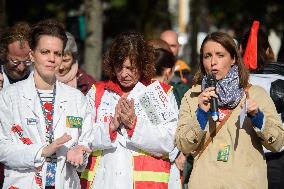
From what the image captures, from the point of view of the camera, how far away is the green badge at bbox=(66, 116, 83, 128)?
5.99 m

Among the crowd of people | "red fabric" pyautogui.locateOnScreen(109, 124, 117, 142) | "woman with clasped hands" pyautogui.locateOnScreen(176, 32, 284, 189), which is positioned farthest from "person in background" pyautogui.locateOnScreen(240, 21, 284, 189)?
"red fabric" pyautogui.locateOnScreen(109, 124, 117, 142)

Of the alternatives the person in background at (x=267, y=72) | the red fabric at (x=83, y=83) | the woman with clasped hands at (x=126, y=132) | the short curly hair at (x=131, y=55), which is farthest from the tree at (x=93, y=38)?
the woman with clasped hands at (x=126, y=132)

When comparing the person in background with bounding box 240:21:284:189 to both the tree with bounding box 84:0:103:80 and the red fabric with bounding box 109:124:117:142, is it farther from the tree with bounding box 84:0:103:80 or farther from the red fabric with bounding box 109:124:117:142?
the tree with bounding box 84:0:103:80

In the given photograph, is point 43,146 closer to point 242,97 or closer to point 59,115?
point 59,115

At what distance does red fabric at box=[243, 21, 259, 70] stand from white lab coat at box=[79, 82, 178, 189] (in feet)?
4.14

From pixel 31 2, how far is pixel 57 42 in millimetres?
18843

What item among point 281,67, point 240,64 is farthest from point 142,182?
point 281,67

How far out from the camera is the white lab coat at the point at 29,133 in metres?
5.80

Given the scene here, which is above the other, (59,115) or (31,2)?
(31,2)

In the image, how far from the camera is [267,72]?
7.19 m

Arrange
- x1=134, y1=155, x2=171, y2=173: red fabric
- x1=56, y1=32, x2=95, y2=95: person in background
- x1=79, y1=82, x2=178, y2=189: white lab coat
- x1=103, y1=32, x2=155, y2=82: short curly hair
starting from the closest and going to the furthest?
x1=79, y1=82, x2=178, y2=189: white lab coat, x1=134, y1=155, x2=171, y2=173: red fabric, x1=103, y1=32, x2=155, y2=82: short curly hair, x1=56, y1=32, x2=95, y2=95: person in background

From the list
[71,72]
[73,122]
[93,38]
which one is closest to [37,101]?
[73,122]

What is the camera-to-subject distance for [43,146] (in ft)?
19.1

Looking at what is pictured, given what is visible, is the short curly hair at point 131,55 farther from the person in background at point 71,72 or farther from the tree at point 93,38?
the tree at point 93,38
